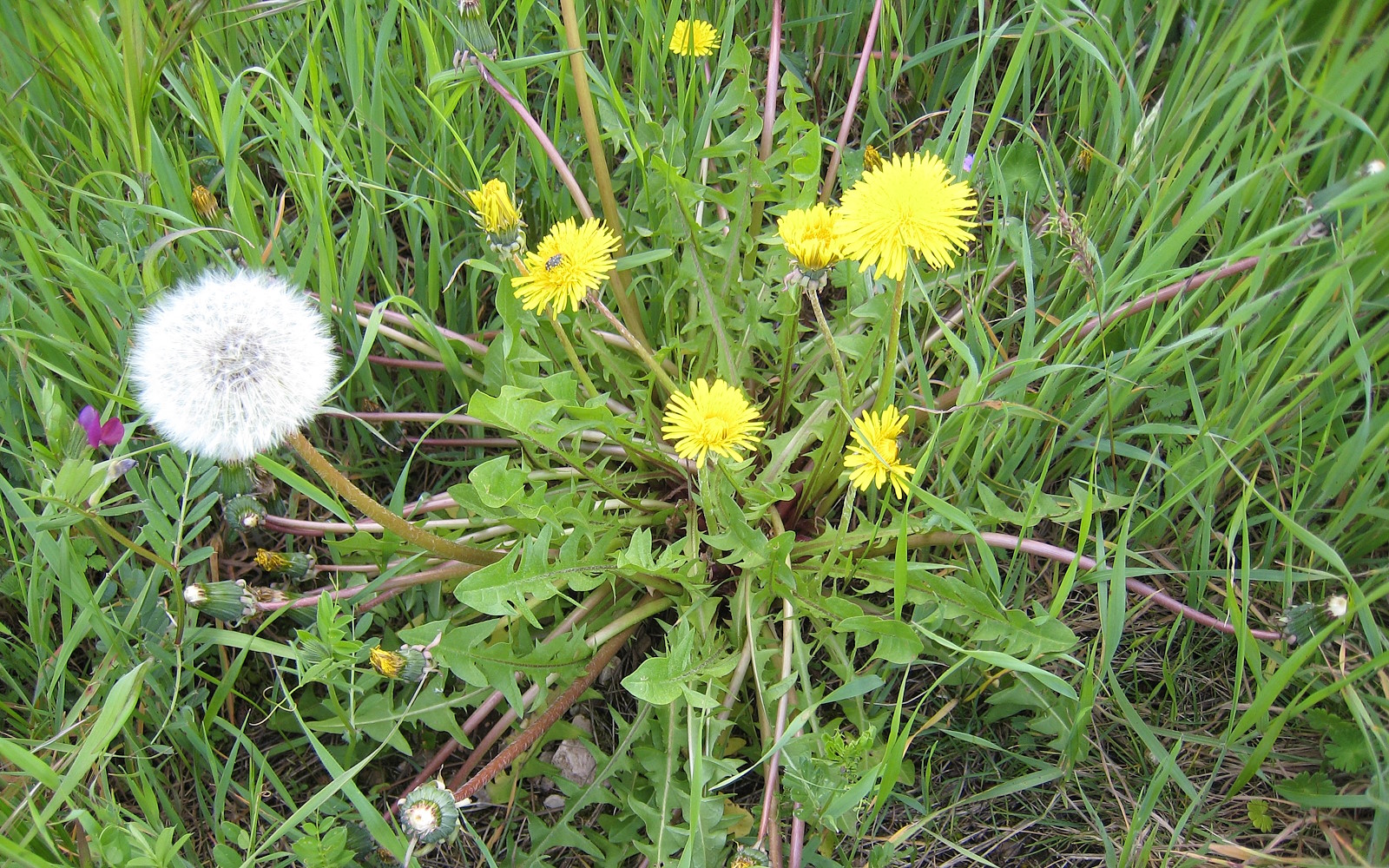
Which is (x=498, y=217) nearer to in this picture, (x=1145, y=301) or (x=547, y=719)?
(x=547, y=719)

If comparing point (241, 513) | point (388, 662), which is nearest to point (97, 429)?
point (241, 513)

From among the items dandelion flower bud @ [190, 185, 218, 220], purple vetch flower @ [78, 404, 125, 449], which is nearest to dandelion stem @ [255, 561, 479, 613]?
purple vetch flower @ [78, 404, 125, 449]

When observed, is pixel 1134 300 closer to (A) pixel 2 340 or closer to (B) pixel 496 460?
(B) pixel 496 460

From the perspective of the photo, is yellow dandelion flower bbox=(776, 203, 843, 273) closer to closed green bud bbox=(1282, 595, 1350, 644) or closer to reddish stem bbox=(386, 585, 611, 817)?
reddish stem bbox=(386, 585, 611, 817)

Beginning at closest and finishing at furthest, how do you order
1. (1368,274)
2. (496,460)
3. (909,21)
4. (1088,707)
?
(1368,274) < (1088,707) < (496,460) < (909,21)

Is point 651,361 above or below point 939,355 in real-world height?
above

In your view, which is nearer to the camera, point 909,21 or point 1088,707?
point 1088,707

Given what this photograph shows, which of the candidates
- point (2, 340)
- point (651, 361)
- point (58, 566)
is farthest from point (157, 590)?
point (651, 361)

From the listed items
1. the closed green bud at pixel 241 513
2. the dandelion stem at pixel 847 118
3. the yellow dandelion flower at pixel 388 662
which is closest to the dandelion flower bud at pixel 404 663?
the yellow dandelion flower at pixel 388 662
